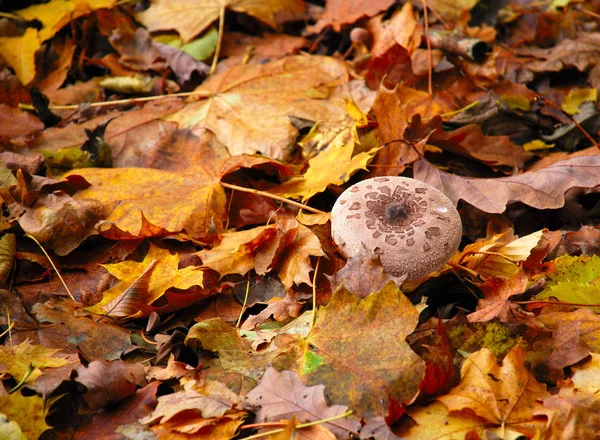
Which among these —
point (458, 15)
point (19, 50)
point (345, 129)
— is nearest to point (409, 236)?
point (345, 129)

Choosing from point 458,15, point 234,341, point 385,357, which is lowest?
point 234,341

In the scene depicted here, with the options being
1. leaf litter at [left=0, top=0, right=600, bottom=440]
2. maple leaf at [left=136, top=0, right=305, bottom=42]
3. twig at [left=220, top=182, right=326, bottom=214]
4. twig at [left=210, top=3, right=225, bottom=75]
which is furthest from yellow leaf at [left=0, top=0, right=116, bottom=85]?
twig at [left=220, top=182, right=326, bottom=214]

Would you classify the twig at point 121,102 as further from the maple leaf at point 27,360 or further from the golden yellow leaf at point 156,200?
the maple leaf at point 27,360

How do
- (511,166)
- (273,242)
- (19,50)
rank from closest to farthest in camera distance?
(273,242)
(511,166)
(19,50)

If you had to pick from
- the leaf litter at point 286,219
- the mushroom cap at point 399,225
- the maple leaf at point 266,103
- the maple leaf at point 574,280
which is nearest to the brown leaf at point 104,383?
the leaf litter at point 286,219

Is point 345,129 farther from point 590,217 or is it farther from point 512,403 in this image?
point 512,403

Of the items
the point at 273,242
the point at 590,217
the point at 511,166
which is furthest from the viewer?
the point at 511,166
